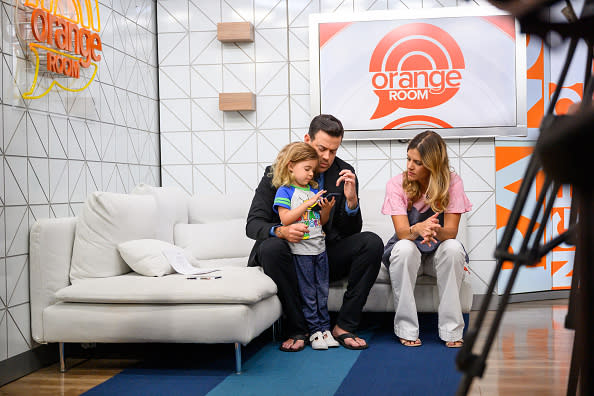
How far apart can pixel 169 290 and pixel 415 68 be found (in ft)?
7.75

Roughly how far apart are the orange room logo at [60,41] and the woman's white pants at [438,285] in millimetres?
1816

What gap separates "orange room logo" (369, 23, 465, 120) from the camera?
13.7ft

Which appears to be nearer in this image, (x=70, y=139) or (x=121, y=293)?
(x=121, y=293)

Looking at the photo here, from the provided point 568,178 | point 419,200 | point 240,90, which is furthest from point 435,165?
point 568,178

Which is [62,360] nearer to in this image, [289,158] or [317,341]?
[317,341]

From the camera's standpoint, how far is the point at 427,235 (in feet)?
9.96

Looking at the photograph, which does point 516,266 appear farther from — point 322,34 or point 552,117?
point 322,34

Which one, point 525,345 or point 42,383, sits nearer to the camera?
point 42,383

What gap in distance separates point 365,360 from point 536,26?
236cm

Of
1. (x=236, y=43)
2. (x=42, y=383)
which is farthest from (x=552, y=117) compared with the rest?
(x=236, y=43)

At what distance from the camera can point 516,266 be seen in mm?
664

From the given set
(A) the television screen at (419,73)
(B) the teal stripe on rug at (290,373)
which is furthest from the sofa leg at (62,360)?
(A) the television screen at (419,73)

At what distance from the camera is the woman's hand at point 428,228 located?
3031mm

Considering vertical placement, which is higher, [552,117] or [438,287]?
[552,117]
